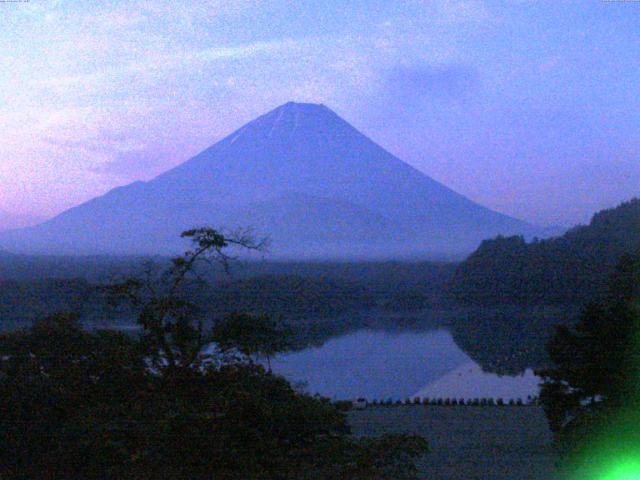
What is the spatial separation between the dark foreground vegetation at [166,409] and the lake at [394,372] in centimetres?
664

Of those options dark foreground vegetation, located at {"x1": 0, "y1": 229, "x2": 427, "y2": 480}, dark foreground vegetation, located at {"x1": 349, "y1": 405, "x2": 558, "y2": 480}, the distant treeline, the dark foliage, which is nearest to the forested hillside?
the distant treeline

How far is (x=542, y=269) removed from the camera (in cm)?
3047

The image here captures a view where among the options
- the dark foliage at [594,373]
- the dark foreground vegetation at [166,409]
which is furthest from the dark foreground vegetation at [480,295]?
→ the dark foreground vegetation at [166,409]

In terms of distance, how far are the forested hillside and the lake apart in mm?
7628

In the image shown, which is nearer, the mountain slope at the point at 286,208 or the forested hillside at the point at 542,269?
the forested hillside at the point at 542,269

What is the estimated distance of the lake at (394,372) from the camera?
14914mm

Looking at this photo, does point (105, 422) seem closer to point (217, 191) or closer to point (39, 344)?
point (39, 344)

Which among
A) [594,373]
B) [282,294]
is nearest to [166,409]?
[594,373]

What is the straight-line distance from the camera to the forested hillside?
2927 cm

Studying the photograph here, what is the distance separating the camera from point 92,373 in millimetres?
5406

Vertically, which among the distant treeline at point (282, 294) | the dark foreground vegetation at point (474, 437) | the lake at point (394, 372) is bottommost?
the lake at point (394, 372)

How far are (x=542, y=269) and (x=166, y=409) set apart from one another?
2745 cm

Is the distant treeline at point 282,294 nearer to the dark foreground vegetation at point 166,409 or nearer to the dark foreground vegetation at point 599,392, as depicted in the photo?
the dark foreground vegetation at point 599,392

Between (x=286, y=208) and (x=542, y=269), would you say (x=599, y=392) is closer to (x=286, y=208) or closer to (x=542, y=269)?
(x=542, y=269)
